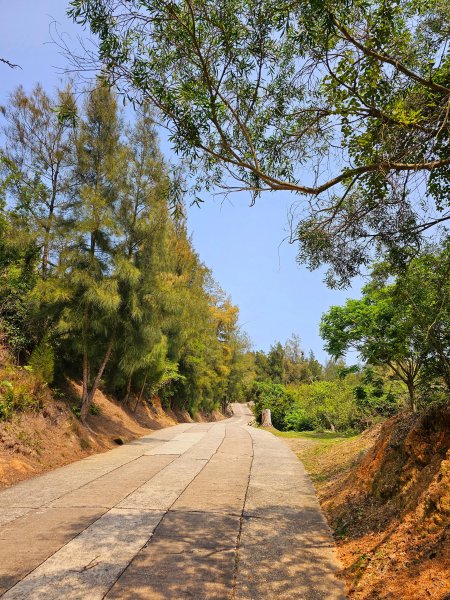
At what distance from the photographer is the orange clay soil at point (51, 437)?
8248 millimetres

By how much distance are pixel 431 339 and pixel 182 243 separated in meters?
20.0

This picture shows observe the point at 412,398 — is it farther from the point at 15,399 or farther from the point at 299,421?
the point at 299,421

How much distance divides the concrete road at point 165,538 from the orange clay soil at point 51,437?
2.16 ft

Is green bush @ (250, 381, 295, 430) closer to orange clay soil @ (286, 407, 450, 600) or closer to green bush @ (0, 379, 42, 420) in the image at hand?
green bush @ (0, 379, 42, 420)

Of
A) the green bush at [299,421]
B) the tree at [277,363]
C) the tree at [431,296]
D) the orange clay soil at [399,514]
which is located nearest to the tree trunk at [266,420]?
the green bush at [299,421]

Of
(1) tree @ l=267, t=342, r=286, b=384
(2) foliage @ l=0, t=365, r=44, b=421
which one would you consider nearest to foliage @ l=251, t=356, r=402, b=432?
(2) foliage @ l=0, t=365, r=44, b=421

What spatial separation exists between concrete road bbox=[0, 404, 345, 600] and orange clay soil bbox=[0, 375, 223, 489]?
659 millimetres

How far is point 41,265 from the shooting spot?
1402 centimetres

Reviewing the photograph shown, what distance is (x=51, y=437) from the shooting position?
10336 millimetres

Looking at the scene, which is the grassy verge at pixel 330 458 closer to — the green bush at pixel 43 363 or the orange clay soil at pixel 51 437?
the orange clay soil at pixel 51 437

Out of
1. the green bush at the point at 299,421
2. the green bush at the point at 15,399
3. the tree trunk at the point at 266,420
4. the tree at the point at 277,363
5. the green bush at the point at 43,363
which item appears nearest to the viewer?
the green bush at the point at 15,399

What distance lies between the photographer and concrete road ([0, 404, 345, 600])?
3484mm

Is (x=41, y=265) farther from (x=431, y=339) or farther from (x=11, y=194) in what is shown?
(x=431, y=339)

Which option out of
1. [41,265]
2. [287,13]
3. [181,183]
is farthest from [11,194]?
[287,13]
